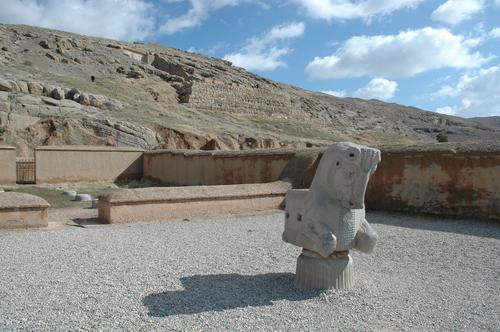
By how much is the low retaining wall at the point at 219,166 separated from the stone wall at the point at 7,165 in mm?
5317

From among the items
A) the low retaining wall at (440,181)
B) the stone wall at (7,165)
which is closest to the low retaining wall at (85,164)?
the stone wall at (7,165)

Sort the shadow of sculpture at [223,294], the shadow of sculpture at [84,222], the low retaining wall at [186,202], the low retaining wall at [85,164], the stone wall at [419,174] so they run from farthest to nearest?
the low retaining wall at [85,164] < the stone wall at [419,174] < the low retaining wall at [186,202] < the shadow of sculpture at [84,222] < the shadow of sculpture at [223,294]

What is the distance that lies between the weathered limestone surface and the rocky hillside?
1330cm

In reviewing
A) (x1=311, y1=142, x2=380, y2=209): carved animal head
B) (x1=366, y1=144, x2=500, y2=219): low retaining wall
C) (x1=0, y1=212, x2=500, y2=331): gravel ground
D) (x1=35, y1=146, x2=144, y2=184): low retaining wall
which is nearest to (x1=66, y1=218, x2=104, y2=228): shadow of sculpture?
(x1=0, y1=212, x2=500, y2=331): gravel ground

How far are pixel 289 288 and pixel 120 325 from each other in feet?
6.38

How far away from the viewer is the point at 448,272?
585 centimetres

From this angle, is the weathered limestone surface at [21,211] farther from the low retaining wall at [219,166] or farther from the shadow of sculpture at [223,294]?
the low retaining wall at [219,166]

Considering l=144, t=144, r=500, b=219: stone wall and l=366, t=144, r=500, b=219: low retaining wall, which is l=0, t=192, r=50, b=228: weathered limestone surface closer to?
l=144, t=144, r=500, b=219: stone wall

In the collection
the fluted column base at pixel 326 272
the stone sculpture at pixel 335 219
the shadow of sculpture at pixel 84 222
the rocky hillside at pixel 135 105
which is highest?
the rocky hillside at pixel 135 105

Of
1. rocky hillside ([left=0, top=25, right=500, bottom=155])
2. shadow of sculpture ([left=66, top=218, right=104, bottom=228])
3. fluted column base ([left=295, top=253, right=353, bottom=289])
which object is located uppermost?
rocky hillside ([left=0, top=25, right=500, bottom=155])

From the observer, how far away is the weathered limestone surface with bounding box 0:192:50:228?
811 centimetres

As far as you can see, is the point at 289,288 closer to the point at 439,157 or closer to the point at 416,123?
the point at 439,157

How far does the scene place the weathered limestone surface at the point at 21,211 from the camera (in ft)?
26.6

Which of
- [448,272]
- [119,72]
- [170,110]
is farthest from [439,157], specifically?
[119,72]
